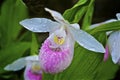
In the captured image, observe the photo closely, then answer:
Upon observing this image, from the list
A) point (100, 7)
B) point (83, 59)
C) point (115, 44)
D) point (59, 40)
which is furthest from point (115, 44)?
point (100, 7)

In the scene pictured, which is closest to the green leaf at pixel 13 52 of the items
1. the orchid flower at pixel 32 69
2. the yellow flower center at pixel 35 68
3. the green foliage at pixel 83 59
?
the orchid flower at pixel 32 69

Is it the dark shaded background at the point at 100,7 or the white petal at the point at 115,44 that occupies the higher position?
the white petal at the point at 115,44

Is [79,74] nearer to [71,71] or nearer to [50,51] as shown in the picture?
[71,71]

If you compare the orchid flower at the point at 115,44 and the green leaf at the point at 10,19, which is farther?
the green leaf at the point at 10,19

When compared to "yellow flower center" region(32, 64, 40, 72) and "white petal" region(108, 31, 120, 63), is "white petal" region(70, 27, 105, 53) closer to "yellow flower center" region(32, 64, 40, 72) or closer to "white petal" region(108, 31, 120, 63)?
"white petal" region(108, 31, 120, 63)

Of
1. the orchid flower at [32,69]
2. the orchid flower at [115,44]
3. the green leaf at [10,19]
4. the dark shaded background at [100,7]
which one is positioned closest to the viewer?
the orchid flower at [115,44]

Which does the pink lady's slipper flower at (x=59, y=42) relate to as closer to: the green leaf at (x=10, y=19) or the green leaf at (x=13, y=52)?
the green leaf at (x=13, y=52)

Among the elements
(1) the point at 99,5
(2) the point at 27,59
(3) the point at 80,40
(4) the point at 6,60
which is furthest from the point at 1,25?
(3) the point at 80,40
